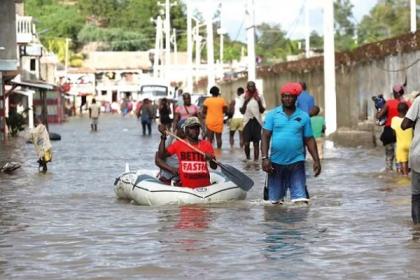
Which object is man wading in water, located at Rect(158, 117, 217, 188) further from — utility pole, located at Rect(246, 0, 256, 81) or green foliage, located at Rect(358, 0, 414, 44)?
green foliage, located at Rect(358, 0, 414, 44)

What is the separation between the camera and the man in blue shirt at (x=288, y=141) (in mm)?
14258

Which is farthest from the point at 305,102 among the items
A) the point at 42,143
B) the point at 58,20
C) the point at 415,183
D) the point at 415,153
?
the point at 58,20

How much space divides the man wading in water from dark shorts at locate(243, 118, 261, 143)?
30.0 feet

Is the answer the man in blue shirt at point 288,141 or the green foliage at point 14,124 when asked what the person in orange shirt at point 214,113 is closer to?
→ the man in blue shirt at point 288,141

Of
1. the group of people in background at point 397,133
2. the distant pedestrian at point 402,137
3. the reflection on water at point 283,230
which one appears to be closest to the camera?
the reflection on water at point 283,230

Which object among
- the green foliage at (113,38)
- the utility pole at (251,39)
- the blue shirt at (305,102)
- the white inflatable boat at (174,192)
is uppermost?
the green foliage at (113,38)

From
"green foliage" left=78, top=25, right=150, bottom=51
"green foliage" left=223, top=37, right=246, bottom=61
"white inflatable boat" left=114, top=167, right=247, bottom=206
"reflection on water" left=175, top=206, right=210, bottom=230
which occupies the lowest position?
"reflection on water" left=175, top=206, right=210, bottom=230

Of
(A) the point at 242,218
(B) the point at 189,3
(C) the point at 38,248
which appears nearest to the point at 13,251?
(C) the point at 38,248

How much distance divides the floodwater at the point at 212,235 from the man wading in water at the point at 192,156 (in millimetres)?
492

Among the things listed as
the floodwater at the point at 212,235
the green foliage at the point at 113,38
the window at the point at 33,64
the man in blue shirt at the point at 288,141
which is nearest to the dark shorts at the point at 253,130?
the floodwater at the point at 212,235

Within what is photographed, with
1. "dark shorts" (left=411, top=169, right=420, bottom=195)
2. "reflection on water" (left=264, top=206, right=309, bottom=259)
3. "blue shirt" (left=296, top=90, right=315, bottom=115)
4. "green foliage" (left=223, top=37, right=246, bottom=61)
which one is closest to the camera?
"reflection on water" (left=264, top=206, right=309, bottom=259)

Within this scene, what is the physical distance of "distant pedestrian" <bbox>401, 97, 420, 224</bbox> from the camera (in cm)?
1265

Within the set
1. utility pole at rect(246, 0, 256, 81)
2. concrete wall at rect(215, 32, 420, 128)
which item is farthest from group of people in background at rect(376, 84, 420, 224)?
utility pole at rect(246, 0, 256, 81)

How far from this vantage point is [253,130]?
25.5 m
